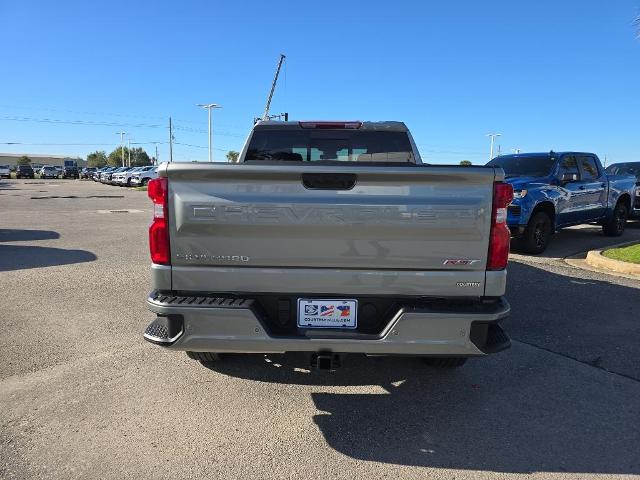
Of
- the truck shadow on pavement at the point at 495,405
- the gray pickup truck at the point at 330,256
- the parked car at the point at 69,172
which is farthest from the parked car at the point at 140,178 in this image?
the gray pickup truck at the point at 330,256

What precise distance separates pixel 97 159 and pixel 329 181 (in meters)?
170

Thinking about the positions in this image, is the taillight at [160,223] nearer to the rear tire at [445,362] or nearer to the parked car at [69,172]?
the rear tire at [445,362]

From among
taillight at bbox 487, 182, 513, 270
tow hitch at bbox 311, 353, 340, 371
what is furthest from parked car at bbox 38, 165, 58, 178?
taillight at bbox 487, 182, 513, 270

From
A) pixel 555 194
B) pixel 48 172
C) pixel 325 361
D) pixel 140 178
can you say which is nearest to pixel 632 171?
pixel 555 194

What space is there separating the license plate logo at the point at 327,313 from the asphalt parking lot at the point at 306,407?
0.76 meters

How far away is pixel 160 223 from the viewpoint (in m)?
2.95

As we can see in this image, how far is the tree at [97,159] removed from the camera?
152 metres

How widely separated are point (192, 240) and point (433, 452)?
6.47ft

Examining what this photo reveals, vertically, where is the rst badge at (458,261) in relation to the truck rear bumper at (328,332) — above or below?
above

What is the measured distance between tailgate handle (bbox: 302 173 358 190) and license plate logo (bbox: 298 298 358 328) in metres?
0.70

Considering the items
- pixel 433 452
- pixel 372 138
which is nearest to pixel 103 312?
pixel 372 138

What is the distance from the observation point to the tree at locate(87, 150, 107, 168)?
152 meters

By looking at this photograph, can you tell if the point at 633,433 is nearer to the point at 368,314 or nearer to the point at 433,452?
the point at 433,452

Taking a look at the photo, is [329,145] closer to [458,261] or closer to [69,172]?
[458,261]
